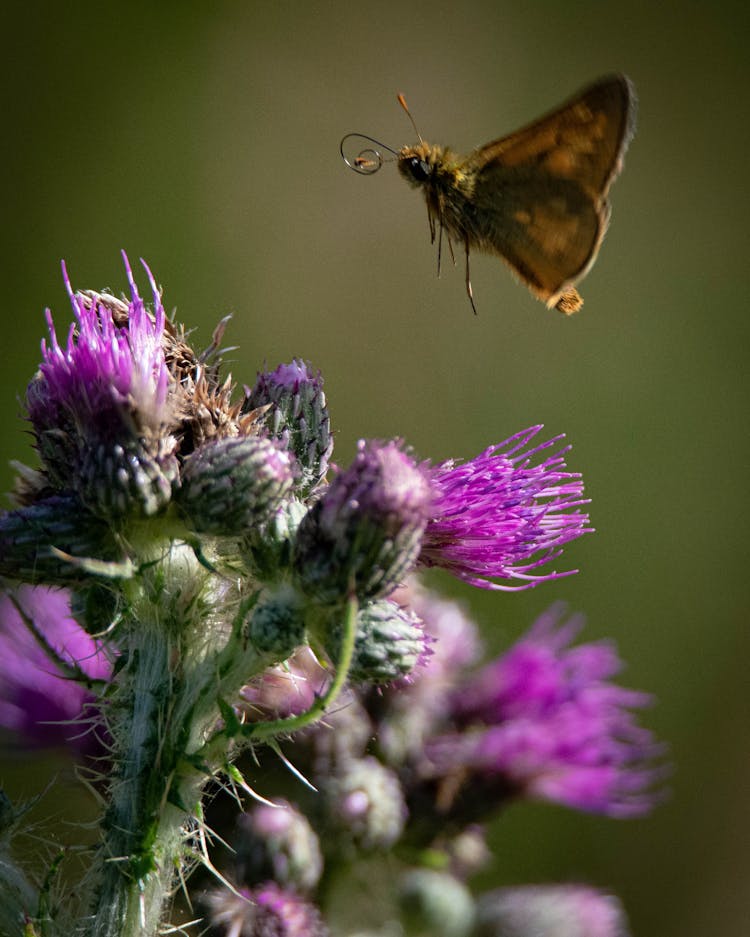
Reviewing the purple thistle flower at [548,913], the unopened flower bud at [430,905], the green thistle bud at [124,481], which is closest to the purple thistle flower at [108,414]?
the green thistle bud at [124,481]

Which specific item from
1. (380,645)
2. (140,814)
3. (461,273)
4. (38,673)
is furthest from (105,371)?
(461,273)

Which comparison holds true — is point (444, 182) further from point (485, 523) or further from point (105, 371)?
point (105, 371)

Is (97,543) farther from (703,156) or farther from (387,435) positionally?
(703,156)

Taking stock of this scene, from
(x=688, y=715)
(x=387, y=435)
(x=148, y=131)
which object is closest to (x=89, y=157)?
(x=148, y=131)

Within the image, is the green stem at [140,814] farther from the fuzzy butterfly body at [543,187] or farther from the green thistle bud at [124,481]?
the fuzzy butterfly body at [543,187]

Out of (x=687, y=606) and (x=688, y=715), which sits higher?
(x=687, y=606)

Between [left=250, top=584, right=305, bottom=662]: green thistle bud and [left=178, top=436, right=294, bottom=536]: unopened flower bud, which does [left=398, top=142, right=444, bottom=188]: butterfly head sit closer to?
[left=178, top=436, right=294, bottom=536]: unopened flower bud

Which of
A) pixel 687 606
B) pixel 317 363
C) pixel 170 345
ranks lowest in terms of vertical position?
pixel 687 606
